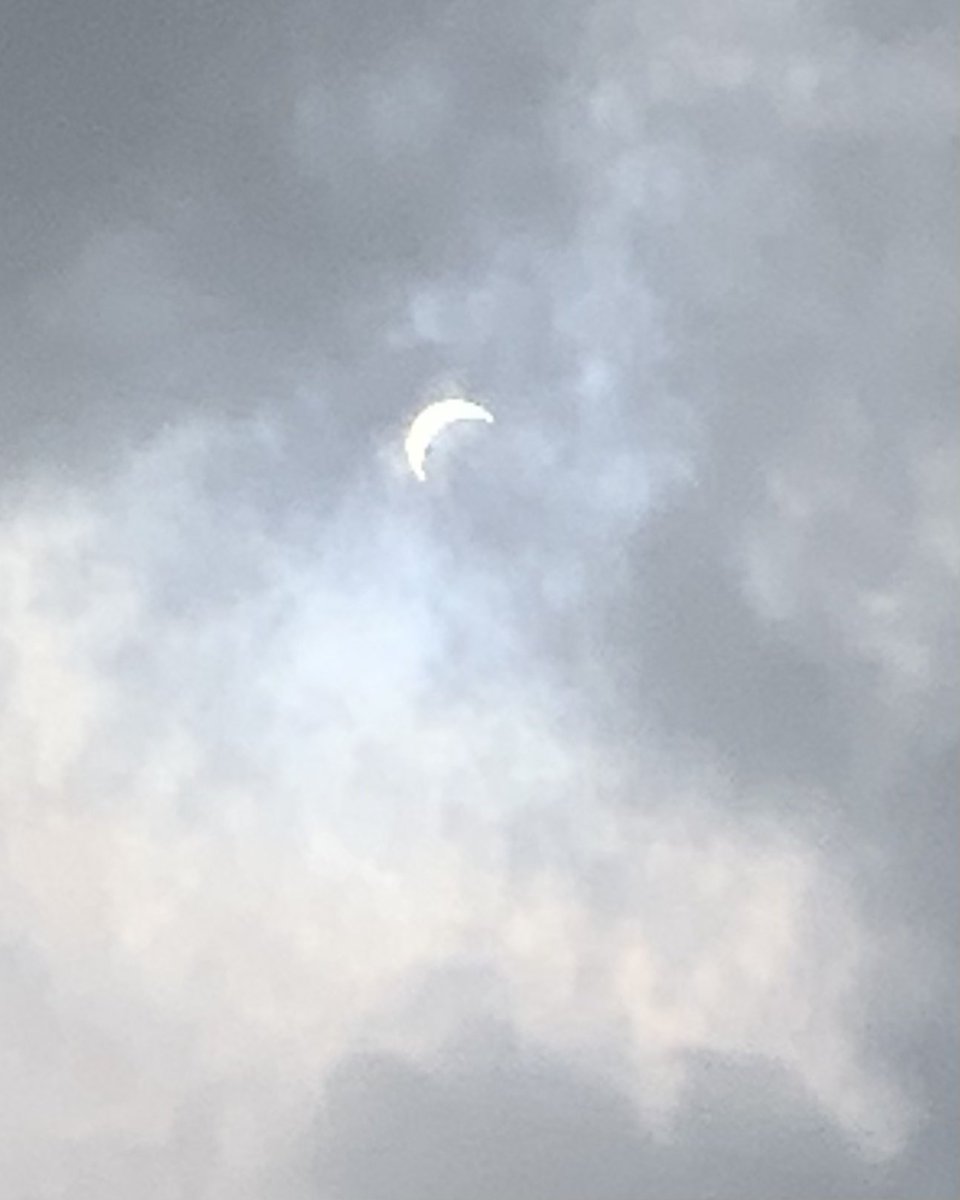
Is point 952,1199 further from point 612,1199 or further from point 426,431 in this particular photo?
point 426,431

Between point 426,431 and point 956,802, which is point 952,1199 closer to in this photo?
point 956,802

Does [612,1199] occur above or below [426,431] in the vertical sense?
below

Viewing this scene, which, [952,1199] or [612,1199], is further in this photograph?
[612,1199]

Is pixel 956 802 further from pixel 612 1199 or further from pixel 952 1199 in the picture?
pixel 612 1199

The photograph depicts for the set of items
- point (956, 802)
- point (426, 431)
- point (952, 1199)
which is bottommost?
point (952, 1199)

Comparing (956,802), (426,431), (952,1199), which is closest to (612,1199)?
(952,1199)


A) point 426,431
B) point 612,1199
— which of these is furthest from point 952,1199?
point 426,431

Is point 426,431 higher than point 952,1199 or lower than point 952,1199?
higher

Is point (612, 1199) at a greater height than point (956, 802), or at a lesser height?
lesser

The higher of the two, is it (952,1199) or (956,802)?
(956,802)
